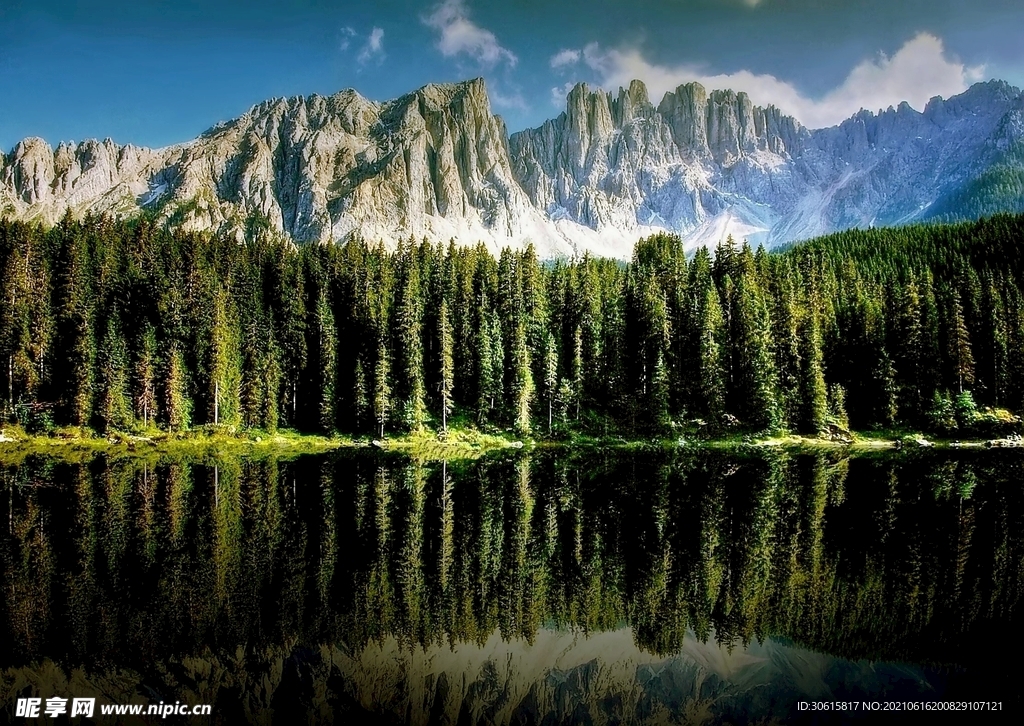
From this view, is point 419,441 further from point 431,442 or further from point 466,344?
point 466,344

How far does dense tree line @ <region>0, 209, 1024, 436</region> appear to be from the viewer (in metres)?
73.6

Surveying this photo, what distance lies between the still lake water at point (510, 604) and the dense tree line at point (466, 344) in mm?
38690

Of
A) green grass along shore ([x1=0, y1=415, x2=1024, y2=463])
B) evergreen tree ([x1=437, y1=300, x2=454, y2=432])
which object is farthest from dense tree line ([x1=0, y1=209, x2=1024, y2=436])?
green grass along shore ([x1=0, y1=415, x2=1024, y2=463])

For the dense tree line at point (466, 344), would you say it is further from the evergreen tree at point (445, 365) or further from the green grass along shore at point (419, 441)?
the green grass along shore at point (419, 441)

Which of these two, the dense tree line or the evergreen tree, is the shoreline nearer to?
the dense tree line

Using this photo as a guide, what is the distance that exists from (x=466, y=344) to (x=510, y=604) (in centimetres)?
6375

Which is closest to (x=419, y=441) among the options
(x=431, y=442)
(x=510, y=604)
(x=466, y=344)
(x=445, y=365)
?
(x=431, y=442)

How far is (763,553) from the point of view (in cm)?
2522

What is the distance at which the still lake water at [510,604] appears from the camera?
586 inches

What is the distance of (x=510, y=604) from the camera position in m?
20.1

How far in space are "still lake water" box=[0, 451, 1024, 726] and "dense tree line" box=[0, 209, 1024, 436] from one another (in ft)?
127

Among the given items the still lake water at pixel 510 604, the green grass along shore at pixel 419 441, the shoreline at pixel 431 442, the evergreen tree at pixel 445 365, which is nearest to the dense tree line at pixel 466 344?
the evergreen tree at pixel 445 365

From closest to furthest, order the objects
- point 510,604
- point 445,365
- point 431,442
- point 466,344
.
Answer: point 510,604 → point 431,442 → point 445,365 → point 466,344

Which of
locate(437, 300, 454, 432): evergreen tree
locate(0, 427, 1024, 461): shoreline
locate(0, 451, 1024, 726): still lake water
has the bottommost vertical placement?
locate(0, 451, 1024, 726): still lake water
